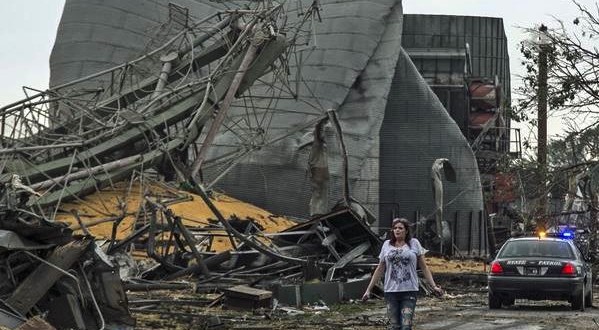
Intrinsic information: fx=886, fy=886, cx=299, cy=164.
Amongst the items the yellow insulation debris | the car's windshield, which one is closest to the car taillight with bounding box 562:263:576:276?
the car's windshield

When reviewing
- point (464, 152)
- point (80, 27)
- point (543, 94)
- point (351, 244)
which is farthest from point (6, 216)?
point (80, 27)

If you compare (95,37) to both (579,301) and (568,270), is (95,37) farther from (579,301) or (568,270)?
(579,301)

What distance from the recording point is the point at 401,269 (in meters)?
8.49

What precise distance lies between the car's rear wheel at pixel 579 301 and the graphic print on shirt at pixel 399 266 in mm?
7926

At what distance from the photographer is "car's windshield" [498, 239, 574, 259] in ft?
52.0

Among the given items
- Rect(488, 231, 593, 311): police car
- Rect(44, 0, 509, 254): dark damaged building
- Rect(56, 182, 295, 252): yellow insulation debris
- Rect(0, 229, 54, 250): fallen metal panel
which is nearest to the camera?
Rect(0, 229, 54, 250): fallen metal panel

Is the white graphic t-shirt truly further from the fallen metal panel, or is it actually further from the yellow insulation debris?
the yellow insulation debris

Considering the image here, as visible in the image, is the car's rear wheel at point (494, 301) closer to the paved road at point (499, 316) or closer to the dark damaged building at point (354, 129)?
the paved road at point (499, 316)

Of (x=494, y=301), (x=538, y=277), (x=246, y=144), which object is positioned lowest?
(x=494, y=301)

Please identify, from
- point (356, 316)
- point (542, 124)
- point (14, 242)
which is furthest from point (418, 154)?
point (14, 242)

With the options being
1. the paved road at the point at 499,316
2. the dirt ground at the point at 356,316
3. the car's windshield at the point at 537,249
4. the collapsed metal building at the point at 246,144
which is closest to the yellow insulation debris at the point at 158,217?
the collapsed metal building at the point at 246,144

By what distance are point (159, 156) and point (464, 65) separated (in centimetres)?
2673

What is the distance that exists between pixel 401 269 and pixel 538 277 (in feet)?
25.0

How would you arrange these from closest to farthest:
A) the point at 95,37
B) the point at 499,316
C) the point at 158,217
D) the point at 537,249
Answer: the point at 499,316
the point at 537,249
the point at 158,217
the point at 95,37
